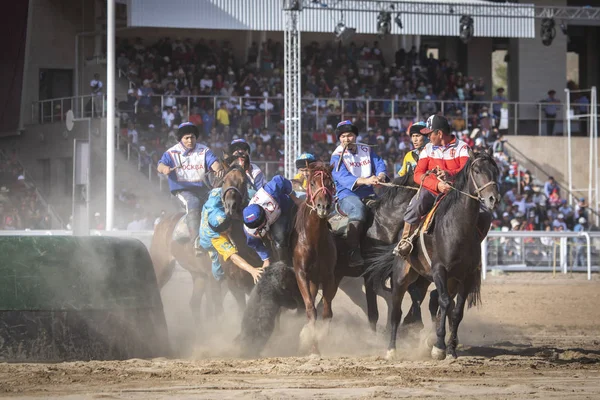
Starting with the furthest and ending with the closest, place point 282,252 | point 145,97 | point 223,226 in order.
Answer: point 145,97
point 223,226
point 282,252

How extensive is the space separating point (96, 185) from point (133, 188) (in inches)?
38.7

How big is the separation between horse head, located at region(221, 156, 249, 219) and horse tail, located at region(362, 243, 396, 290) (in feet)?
5.54

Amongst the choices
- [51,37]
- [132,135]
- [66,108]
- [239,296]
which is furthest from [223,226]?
[51,37]

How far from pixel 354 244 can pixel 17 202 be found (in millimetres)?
15458

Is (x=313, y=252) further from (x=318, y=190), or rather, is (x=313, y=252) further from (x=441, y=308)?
(x=441, y=308)

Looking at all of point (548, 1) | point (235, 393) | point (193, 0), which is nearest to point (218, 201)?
point (235, 393)

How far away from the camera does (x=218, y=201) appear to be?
36.9ft

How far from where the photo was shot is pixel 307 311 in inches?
401

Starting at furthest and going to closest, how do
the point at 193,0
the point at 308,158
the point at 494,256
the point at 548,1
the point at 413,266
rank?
1. the point at 548,1
2. the point at 193,0
3. the point at 494,256
4. the point at 308,158
5. the point at 413,266

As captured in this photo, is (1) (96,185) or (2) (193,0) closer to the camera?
(1) (96,185)

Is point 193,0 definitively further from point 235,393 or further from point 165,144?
point 235,393

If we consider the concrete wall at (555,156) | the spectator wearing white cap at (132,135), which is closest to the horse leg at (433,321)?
the spectator wearing white cap at (132,135)

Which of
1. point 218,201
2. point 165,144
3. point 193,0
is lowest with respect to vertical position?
point 218,201

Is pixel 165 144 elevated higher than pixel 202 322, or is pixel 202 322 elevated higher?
pixel 165 144
